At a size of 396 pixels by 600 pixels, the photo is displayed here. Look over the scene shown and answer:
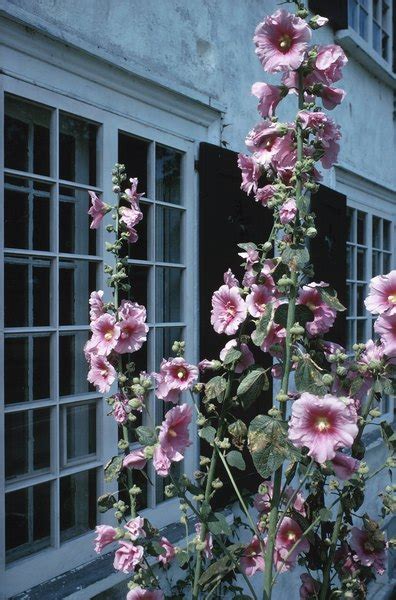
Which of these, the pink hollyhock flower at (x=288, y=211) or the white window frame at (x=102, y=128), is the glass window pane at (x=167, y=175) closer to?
the white window frame at (x=102, y=128)

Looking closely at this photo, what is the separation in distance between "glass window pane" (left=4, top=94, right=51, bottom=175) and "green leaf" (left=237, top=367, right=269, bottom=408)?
1.26 meters

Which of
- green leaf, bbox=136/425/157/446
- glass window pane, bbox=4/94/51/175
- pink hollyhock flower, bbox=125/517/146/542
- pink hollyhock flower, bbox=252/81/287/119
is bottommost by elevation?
pink hollyhock flower, bbox=125/517/146/542

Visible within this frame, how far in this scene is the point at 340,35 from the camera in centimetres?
481

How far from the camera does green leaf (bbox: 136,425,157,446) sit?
163cm

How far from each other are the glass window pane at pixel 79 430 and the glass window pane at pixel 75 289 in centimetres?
35

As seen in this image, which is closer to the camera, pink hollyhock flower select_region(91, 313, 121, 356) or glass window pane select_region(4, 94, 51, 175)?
pink hollyhock flower select_region(91, 313, 121, 356)

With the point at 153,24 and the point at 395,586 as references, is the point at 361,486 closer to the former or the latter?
the point at 153,24

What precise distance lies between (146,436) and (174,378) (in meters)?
0.16

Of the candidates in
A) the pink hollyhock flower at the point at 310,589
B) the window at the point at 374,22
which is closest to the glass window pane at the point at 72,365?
the pink hollyhock flower at the point at 310,589

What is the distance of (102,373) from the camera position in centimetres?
171

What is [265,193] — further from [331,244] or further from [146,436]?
[331,244]

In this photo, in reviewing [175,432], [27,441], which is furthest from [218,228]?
[175,432]

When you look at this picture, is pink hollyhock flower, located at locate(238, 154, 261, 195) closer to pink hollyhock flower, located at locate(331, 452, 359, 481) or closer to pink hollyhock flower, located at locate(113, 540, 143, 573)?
pink hollyhock flower, located at locate(331, 452, 359, 481)

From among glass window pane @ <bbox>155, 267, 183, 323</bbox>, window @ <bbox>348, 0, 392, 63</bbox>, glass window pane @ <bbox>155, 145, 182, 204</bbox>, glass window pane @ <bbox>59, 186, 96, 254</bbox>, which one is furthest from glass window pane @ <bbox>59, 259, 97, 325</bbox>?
window @ <bbox>348, 0, 392, 63</bbox>
